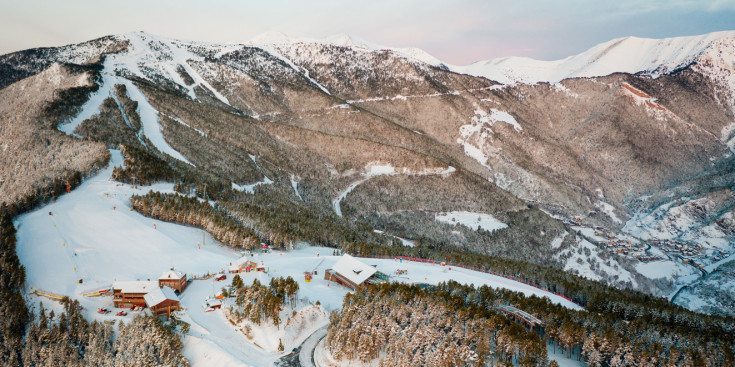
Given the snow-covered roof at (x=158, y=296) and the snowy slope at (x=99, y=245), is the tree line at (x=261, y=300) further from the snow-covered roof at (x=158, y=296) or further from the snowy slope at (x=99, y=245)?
the snowy slope at (x=99, y=245)

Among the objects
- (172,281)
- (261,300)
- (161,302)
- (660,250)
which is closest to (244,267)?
(172,281)

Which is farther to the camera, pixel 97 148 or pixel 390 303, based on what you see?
pixel 97 148

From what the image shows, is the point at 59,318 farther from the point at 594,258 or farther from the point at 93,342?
the point at 594,258

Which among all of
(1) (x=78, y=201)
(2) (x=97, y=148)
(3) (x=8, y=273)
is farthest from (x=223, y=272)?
(2) (x=97, y=148)

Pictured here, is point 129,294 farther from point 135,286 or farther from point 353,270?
point 353,270

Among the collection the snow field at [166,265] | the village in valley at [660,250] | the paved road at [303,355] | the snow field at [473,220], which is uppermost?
the snow field at [166,265]

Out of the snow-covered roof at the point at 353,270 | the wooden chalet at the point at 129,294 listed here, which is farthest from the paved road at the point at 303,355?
the wooden chalet at the point at 129,294
